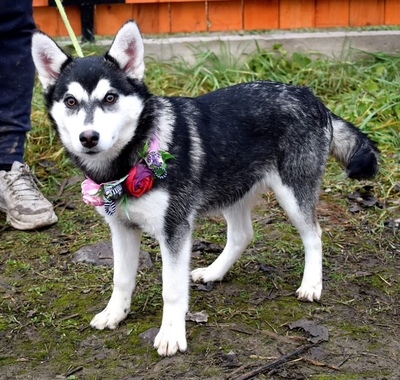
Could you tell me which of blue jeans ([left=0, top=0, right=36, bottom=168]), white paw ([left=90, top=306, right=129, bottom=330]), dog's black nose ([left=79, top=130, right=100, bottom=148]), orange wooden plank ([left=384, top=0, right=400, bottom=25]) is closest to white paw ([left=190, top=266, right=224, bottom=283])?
white paw ([left=90, top=306, right=129, bottom=330])

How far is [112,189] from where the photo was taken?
3.23 m

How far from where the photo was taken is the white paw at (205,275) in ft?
13.2

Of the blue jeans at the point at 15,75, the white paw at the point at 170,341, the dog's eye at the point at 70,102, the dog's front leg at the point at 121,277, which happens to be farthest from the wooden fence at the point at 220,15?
the white paw at the point at 170,341

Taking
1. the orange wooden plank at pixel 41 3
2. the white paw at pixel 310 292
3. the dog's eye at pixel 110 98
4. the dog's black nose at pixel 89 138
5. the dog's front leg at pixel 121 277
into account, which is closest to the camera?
the dog's black nose at pixel 89 138

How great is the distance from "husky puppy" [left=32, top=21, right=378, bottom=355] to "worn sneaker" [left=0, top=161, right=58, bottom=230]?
49.5 inches

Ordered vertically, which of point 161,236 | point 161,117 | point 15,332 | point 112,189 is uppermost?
point 161,117

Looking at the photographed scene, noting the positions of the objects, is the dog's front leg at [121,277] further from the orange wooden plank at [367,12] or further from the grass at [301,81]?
the orange wooden plank at [367,12]

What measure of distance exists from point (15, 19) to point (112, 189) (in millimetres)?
1908

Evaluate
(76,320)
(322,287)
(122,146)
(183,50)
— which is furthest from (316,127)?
(183,50)

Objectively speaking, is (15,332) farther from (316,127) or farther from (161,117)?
(316,127)

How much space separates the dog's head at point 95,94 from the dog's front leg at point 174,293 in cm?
48

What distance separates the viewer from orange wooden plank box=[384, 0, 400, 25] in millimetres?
6887

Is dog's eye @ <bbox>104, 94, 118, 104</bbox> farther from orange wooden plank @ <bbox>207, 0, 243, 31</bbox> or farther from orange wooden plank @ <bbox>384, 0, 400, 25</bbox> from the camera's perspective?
orange wooden plank @ <bbox>384, 0, 400, 25</bbox>

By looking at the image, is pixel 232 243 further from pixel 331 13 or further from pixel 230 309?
pixel 331 13
